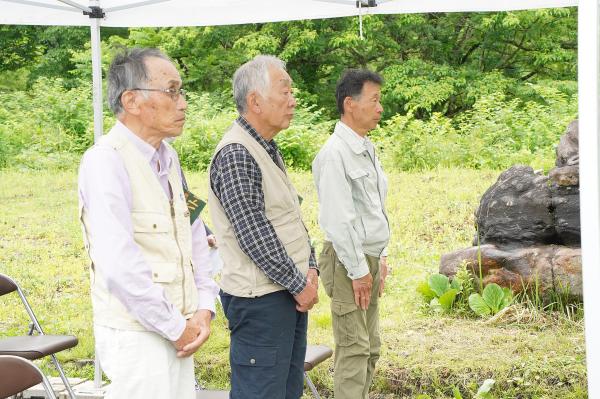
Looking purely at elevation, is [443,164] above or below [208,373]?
above

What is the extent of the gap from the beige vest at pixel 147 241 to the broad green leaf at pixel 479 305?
4031 millimetres

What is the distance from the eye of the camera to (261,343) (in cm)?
303

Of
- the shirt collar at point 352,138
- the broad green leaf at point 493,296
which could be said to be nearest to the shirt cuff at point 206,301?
the shirt collar at point 352,138

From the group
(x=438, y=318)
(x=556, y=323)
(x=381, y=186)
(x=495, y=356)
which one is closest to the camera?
(x=381, y=186)

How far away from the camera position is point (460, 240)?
28.8 ft

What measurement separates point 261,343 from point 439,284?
379 cm

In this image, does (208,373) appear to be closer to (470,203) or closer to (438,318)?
(438,318)

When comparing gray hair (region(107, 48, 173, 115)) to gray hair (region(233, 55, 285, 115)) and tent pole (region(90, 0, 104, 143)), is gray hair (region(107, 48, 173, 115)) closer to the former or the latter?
gray hair (region(233, 55, 285, 115))

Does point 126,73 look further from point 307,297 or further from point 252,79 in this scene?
point 307,297

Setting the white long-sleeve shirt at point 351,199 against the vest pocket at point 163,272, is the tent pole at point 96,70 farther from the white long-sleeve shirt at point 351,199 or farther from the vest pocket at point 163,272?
the vest pocket at point 163,272

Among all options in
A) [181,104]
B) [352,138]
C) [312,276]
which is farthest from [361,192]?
[181,104]

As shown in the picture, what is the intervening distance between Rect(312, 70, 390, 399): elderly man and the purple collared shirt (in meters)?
1.37

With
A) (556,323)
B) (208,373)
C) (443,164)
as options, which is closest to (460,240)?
(443,164)

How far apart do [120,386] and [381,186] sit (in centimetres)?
182
